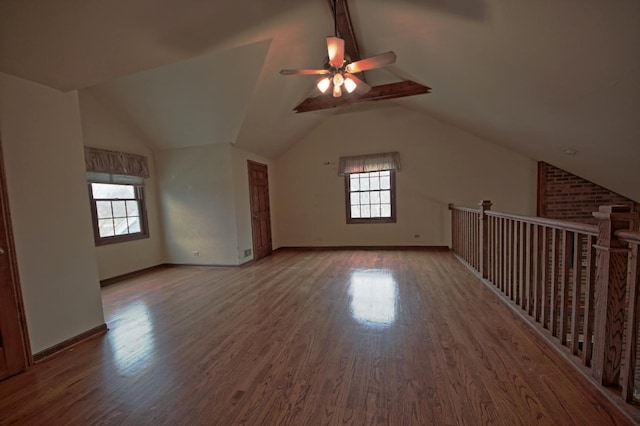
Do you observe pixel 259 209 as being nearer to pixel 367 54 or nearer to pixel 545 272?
pixel 367 54

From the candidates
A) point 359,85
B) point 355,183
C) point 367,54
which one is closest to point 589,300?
point 359,85

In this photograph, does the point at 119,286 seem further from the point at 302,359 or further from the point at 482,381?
the point at 482,381

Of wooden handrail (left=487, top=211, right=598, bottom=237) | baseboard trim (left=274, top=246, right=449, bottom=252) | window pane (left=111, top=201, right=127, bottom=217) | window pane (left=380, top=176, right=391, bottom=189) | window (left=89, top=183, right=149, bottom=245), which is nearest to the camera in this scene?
wooden handrail (left=487, top=211, right=598, bottom=237)

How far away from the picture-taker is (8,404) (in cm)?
158

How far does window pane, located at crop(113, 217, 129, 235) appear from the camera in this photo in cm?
434

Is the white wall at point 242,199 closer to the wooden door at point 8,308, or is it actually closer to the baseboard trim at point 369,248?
the baseboard trim at point 369,248

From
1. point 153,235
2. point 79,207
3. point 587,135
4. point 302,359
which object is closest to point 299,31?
point 79,207

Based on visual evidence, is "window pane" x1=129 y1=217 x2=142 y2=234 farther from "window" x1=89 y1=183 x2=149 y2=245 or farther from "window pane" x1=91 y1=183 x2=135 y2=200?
"window pane" x1=91 y1=183 x2=135 y2=200

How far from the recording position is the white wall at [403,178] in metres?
5.29

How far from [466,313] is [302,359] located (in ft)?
5.32

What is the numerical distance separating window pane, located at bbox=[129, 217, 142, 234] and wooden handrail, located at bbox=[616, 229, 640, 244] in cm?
576

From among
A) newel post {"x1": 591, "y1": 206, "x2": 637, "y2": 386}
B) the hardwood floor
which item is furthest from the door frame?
newel post {"x1": 591, "y1": 206, "x2": 637, "y2": 386}

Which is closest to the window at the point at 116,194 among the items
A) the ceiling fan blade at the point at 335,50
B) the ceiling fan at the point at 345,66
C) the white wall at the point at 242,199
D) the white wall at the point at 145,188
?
the white wall at the point at 145,188

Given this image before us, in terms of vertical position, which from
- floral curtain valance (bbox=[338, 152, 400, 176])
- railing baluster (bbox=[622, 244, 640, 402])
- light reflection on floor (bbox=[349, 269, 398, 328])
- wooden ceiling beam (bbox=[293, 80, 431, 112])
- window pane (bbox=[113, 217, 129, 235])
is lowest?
light reflection on floor (bbox=[349, 269, 398, 328])
